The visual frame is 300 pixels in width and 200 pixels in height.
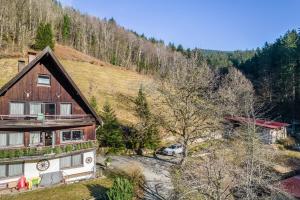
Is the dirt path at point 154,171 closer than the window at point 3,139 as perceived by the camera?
No

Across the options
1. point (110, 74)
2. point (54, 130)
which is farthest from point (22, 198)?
point (110, 74)

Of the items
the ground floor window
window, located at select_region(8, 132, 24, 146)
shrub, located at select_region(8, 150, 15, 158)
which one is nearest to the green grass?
window, located at select_region(8, 132, 24, 146)

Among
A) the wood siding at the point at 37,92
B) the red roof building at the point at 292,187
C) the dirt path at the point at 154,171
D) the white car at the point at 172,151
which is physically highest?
the wood siding at the point at 37,92

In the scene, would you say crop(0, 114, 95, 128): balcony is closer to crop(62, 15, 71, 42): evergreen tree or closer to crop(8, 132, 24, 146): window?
crop(8, 132, 24, 146): window

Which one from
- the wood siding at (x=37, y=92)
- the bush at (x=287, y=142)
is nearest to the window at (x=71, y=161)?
the wood siding at (x=37, y=92)

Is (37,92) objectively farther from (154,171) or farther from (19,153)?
(154,171)

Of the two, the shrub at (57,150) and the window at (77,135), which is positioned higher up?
the window at (77,135)

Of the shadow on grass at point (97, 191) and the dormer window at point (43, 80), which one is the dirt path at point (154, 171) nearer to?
the shadow on grass at point (97, 191)
